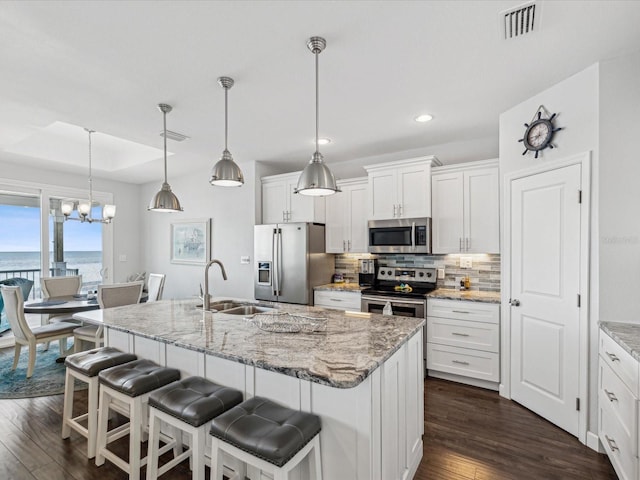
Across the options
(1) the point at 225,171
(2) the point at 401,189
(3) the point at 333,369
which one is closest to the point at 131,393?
(3) the point at 333,369

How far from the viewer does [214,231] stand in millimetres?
5215

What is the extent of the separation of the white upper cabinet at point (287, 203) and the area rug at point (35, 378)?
2944mm

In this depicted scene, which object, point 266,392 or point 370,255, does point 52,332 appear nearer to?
point 266,392

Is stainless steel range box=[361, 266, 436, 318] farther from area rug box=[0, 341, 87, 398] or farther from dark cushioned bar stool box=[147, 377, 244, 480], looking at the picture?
area rug box=[0, 341, 87, 398]

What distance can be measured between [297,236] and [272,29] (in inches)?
103

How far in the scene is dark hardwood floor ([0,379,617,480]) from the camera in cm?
202

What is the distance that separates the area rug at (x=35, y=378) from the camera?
3.13 meters

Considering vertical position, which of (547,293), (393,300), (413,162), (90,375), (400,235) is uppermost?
(413,162)

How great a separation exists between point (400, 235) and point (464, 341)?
1.34m

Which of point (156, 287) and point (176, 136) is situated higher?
point (176, 136)

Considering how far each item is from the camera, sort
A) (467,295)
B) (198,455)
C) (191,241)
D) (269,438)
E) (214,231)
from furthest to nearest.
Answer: (191,241)
(214,231)
(467,295)
(198,455)
(269,438)

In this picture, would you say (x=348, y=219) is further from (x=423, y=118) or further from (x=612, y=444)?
(x=612, y=444)

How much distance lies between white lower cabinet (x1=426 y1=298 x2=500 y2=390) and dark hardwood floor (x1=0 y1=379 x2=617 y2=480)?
337 millimetres

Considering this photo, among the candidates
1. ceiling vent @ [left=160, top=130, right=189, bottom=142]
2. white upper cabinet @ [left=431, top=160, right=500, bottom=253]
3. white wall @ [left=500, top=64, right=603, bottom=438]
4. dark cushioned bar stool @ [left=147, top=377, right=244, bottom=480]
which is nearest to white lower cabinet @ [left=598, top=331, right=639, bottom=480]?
white wall @ [left=500, top=64, right=603, bottom=438]
